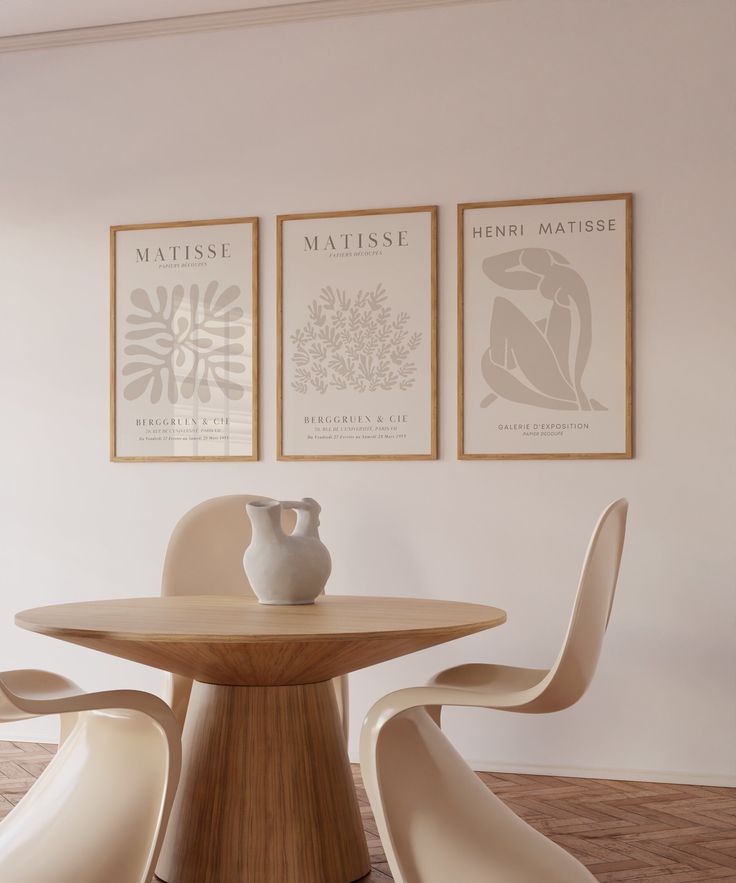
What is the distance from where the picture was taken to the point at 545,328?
357 cm

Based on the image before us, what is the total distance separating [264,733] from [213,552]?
0.96 meters

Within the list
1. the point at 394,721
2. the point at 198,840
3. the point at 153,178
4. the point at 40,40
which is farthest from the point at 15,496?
the point at 394,721

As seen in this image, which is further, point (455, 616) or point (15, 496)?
point (15, 496)

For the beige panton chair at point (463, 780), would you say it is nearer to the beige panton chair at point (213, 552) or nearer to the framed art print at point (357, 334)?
the beige panton chair at point (213, 552)

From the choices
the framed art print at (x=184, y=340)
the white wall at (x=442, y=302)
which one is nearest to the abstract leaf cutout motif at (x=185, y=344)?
the framed art print at (x=184, y=340)

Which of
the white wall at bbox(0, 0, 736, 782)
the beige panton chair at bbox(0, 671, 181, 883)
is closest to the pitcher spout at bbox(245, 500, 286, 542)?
the beige panton chair at bbox(0, 671, 181, 883)

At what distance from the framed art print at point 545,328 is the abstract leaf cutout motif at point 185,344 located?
0.87 m

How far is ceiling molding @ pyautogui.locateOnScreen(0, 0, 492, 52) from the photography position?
3750 mm

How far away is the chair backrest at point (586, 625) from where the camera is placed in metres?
2.18

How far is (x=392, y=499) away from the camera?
3.69 meters

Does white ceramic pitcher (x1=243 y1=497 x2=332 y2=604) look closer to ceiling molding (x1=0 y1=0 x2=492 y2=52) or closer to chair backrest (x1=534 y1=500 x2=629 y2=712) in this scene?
chair backrest (x1=534 y1=500 x2=629 y2=712)

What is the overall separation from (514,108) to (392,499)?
1.45 metres

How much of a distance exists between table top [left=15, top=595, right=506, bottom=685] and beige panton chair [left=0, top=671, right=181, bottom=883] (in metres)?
0.14

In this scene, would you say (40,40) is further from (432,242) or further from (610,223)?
(610,223)
